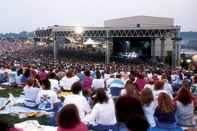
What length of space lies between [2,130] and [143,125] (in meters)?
1.54

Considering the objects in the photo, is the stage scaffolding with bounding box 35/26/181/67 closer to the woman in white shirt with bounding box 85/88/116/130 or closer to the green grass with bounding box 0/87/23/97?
the green grass with bounding box 0/87/23/97

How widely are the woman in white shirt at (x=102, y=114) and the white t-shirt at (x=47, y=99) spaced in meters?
2.17

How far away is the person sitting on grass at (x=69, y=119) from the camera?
16.5 ft

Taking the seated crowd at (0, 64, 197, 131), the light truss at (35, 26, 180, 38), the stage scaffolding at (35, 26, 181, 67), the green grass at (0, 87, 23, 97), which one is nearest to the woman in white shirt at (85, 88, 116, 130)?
the seated crowd at (0, 64, 197, 131)

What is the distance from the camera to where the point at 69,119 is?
5.11 m

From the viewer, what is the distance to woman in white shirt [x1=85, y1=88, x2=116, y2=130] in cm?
711

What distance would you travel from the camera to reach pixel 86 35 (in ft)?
149

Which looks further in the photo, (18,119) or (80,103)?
(18,119)

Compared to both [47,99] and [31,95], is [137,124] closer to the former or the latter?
[47,99]

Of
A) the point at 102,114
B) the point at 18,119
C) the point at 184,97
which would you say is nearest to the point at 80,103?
the point at 102,114

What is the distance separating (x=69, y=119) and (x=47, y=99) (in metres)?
4.53

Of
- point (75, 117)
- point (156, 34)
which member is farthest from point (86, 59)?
point (75, 117)

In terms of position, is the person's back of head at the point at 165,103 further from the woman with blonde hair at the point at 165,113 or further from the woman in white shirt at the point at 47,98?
the woman in white shirt at the point at 47,98

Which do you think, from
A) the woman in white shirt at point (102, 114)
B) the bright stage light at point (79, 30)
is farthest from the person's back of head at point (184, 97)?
the bright stage light at point (79, 30)
